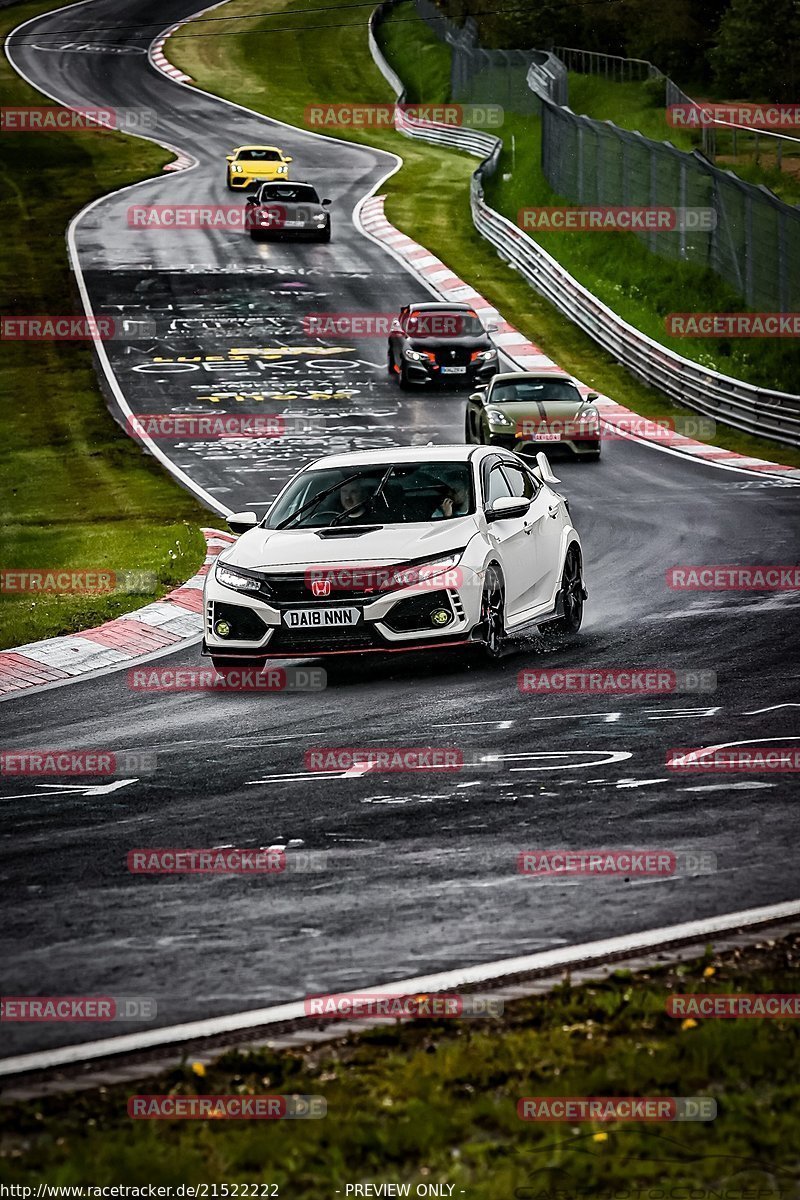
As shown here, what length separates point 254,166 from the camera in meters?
55.2

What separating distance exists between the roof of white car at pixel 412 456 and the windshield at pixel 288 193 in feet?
115

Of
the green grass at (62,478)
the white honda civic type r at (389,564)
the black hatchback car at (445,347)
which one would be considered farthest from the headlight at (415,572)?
the black hatchback car at (445,347)

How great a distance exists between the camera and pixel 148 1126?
4.72 metres

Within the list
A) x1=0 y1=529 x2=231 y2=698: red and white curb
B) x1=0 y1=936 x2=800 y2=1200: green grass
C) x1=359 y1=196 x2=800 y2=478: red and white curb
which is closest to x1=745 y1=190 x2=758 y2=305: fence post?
x1=359 y1=196 x2=800 y2=478: red and white curb

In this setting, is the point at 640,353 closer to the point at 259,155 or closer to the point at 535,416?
the point at 535,416

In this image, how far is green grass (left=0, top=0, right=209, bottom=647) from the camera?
16219mm

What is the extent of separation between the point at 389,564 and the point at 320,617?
605 millimetres

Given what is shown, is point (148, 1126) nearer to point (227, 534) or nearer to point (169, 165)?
point (227, 534)

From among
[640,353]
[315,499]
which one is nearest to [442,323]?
[640,353]

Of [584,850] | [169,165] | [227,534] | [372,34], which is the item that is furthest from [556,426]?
[372,34]

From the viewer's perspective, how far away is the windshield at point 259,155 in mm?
55594

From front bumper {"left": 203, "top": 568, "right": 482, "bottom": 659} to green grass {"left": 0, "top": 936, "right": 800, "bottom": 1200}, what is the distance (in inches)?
251

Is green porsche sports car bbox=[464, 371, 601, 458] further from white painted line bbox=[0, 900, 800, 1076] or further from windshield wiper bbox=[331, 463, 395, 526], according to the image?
white painted line bbox=[0, 900, 800, 1076]

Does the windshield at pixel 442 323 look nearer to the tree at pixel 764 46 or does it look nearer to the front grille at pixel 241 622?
the front grille at pixel 241 622
